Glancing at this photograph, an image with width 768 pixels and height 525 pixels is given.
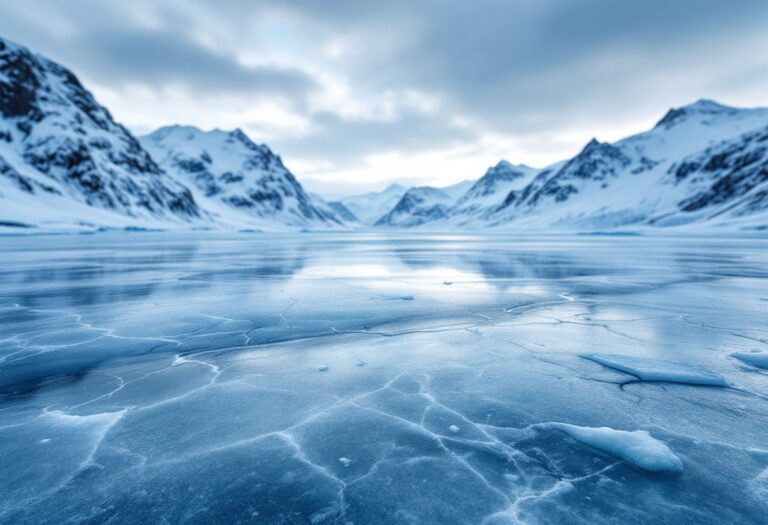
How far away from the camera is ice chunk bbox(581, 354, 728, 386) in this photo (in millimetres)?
4289

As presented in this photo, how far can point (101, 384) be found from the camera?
4355 mm

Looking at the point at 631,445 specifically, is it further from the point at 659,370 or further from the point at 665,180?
the point at 665,180

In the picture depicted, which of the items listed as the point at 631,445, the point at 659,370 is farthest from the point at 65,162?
the point at 631,445

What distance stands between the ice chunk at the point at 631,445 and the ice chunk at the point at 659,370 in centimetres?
146

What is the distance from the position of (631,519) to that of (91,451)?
12.2 feet

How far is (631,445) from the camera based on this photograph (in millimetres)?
3057

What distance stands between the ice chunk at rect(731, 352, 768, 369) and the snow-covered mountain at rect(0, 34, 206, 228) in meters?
86.8

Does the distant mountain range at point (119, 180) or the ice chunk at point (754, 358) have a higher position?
the distant mountain range at point (119, 180)

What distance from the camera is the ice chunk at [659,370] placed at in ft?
14.1

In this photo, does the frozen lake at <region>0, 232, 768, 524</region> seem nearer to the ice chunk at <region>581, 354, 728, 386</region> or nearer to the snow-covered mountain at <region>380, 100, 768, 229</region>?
the ice chunk at <region>581, 354, 728, 386</region>

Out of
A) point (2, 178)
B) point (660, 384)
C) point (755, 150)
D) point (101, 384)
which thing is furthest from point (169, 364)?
point (755, 150)

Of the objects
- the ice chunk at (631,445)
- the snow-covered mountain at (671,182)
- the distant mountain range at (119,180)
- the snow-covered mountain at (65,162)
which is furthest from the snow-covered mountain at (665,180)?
the snow-covered mountain at (65,162)

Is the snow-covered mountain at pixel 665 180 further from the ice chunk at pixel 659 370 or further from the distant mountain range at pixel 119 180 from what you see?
the ice chunk at pixel 659 370


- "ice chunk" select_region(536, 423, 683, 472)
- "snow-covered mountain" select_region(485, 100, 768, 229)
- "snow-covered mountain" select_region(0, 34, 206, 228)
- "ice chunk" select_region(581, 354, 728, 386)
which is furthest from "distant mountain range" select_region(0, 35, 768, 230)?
"ice chunk" select_region(536, 423, 683, 472)
